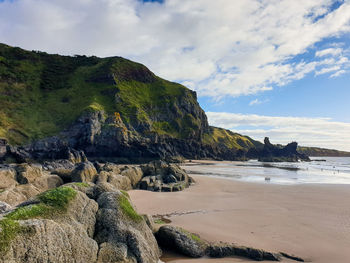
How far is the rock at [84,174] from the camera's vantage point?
2182 centimetres

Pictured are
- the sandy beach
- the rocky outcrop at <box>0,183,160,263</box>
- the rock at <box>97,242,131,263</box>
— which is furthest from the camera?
the sandy beach

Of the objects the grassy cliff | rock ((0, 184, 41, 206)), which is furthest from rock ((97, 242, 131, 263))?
the grassy cliff

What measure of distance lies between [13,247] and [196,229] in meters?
9.12

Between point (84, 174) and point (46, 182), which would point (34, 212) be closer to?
point (46, 182)

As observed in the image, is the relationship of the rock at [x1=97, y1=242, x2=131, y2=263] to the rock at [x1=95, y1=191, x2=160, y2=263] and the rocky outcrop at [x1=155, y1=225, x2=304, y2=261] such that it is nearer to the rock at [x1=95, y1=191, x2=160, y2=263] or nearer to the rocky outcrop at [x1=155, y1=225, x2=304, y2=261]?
the rock at [x1=95, y1=191, x2=160, y2=263]

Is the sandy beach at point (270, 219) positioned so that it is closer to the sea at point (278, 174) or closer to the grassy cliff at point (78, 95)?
the sea at point (278, 174)

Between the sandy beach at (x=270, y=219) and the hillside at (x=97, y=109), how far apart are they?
61546mm

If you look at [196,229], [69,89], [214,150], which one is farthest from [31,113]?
[196,229]

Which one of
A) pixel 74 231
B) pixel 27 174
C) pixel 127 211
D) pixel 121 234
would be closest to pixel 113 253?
pixel 121 234

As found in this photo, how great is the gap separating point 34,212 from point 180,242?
589cm

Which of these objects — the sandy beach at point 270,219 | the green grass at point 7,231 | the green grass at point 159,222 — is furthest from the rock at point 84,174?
the green grass at point 7,231

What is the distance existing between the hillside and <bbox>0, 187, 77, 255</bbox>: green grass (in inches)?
2636

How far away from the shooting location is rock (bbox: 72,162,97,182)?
21.8 metres

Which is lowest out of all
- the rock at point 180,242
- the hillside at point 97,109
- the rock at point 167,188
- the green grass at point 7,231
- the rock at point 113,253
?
the rock at point 167,188
